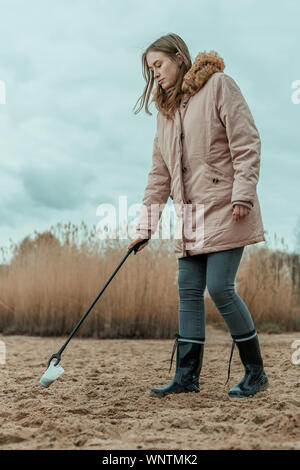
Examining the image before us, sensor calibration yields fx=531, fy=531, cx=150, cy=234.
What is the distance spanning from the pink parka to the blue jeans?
0.23 ft

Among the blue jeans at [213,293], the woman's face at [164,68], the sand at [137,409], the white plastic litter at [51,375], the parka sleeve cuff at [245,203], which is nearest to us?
the sand at [137,409]

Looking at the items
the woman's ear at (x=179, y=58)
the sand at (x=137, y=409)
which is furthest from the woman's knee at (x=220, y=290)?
the woman's ear at (x=179, y=58)

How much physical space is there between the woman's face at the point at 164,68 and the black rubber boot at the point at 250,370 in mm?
1405

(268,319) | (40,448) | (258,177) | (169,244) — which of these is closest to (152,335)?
(169,244)

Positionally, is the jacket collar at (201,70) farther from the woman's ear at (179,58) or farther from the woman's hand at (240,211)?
the woman's hand at (240,211)

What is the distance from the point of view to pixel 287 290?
7680 millimetres

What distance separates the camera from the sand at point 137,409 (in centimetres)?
195

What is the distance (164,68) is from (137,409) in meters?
1.73

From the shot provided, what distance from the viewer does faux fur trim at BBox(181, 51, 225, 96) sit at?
8.76 ft

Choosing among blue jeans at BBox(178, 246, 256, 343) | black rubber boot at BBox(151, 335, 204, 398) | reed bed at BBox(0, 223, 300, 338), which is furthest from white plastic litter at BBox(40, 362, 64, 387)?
reed bed at BBox(0, 223, 300, 338)

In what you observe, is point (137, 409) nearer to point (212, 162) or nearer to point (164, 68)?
point (212, 162)

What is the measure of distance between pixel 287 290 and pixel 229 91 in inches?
218

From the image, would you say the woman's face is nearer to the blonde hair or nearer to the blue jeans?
the blonde hair
